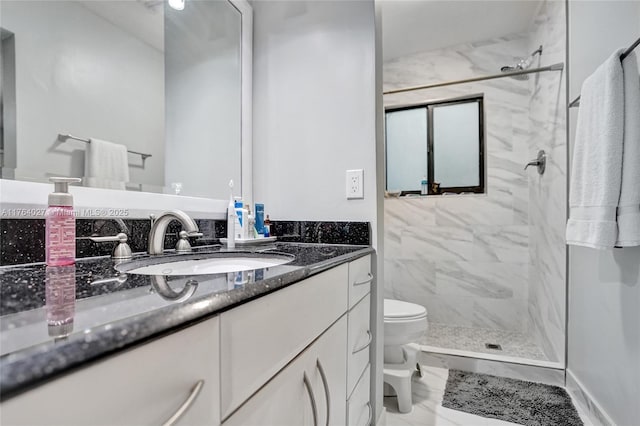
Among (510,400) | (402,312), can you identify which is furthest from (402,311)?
(510,400)

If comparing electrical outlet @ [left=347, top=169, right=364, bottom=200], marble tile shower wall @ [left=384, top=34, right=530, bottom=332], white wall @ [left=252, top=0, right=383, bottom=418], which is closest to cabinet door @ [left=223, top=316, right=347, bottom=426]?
white wall @ [left=252, top=0, right=383, bottom=418]

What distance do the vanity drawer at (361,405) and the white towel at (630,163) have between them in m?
1.09

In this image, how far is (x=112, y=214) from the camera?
0.96m

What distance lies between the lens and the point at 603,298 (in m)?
1.46

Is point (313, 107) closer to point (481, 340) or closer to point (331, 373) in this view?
point (331, 373)

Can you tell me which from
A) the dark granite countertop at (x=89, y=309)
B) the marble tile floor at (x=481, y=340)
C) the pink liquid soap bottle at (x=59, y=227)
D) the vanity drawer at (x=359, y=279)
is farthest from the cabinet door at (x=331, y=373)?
the marble tile floor at (x=481, y=340)

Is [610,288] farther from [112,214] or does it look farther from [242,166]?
[112,214]

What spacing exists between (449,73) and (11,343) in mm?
3257

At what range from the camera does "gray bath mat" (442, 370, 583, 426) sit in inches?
61.5

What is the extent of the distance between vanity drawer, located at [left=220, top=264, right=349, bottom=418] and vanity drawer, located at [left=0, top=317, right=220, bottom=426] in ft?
0.10

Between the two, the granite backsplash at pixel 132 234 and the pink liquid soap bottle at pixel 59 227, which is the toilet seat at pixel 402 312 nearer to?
the granite backsplash at pixel 132 234

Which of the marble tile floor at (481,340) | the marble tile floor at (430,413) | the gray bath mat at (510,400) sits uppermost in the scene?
the marble tile floor at (481,340)

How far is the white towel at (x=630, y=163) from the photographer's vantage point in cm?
117

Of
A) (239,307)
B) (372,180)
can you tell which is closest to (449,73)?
(372,180)
